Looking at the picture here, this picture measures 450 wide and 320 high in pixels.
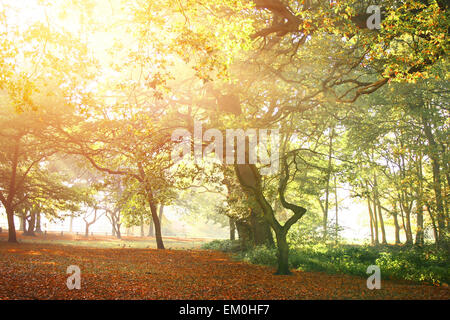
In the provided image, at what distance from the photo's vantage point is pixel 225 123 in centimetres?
1320

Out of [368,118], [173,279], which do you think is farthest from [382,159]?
[173,279]

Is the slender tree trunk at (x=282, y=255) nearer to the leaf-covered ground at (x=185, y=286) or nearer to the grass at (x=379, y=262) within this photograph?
the leaf-covered ground at (x=185, y=286)

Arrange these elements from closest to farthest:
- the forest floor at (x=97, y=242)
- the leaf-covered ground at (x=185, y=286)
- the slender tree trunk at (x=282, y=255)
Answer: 1. the leaf-covered ground at (x=185, y=286)
2. the slender tree trunk at (x=282, y=255)
3. the forest floor at (x=97, y=242)

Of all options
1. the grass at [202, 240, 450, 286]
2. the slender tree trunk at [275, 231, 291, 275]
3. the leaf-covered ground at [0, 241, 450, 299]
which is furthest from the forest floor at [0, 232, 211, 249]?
the slender tree trunk at [275, 231, 291, 275]

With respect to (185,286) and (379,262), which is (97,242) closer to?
(185,286)

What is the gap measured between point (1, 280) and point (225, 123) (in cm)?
905

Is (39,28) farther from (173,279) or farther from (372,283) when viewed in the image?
(372,283)

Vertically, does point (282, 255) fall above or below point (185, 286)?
above

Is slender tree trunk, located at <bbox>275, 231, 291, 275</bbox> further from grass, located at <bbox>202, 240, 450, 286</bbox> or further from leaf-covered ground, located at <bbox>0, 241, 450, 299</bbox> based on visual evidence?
grass, located at <bbox>202, 240, 450, 286</bbox>

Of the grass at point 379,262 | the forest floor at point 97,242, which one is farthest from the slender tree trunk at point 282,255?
the forest floor at point 97,242

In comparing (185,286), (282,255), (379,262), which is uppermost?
(282,255)

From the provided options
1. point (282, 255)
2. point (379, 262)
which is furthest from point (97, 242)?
point (379, 262)

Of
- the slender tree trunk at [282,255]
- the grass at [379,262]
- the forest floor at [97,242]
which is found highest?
the slender tree trunk at [282,255]
